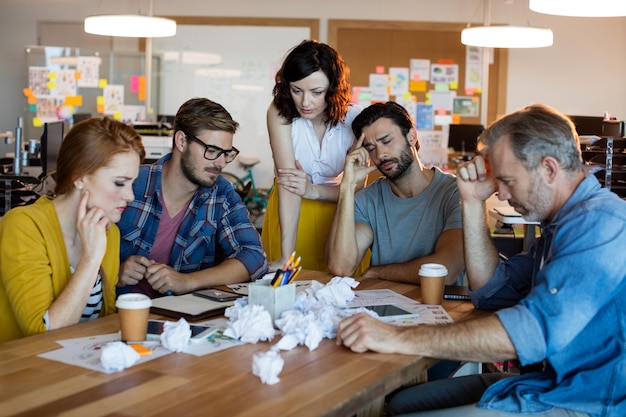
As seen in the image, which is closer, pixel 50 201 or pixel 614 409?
pixel 614 409

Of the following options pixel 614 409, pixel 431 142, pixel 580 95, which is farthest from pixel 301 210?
pixel 580 95

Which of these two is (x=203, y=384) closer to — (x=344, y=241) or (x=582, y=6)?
(x=344, y=241)

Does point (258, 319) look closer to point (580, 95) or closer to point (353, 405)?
point (353, 405)

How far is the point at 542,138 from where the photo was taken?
193cm

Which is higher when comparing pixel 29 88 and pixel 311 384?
pixel 29 88

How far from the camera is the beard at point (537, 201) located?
1963 millimetres

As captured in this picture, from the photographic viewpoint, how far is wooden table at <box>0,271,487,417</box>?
1389 millimetres

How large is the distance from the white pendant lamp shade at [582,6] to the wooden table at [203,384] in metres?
2.66

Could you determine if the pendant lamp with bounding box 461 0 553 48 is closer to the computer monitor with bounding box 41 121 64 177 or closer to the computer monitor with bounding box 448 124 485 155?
the computer monitor with bounding box 448 124 485 155

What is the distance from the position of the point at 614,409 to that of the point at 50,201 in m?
1.47

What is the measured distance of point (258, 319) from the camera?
5.94 ft

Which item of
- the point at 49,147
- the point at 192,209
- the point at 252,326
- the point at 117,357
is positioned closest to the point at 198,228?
the point at 192,209

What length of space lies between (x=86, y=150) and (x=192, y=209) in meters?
0.69

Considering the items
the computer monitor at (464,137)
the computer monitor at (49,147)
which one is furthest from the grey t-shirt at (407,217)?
the computer monitor at (464,137)
